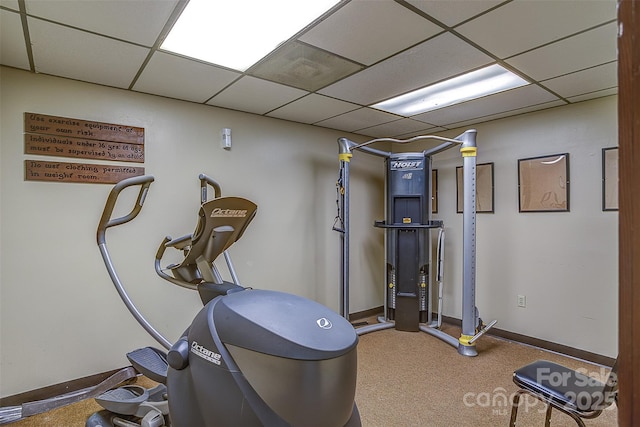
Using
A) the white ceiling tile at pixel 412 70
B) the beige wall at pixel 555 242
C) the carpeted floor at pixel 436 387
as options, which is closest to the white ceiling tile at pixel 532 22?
the white ceiling tile at pixel 412 70

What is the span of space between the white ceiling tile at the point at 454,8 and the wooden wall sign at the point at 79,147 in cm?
221

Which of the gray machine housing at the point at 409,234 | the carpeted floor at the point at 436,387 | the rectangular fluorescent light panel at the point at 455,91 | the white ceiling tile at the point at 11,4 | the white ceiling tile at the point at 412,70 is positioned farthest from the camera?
the gray machine housing at the point at 409,234

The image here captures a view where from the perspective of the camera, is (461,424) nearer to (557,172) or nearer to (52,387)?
(557,172)

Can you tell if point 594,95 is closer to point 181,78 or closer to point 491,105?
point 491,105

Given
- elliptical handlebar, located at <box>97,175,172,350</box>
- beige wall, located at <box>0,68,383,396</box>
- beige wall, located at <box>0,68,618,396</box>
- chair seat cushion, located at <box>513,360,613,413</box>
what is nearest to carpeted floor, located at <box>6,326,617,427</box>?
beige wall, located at <box>0,68,618,396</box>

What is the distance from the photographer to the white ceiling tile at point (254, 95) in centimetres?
258

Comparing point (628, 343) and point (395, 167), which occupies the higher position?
point (395, 167)

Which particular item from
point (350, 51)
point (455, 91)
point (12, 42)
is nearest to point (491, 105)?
point (455, 91)

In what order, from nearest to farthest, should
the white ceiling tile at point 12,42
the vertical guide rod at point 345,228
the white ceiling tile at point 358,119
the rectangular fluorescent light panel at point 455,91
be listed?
1. the white ceiling tile at point 12,42
2. the rectangular fluorescent light panel at point 455,91
3. the white ceiling tile at point 358,119
4. the vertical guide rod at point 345,228

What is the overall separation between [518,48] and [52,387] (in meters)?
3.69

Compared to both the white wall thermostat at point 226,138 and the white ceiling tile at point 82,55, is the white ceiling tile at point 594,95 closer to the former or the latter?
the white wall thermostat at point 226,138

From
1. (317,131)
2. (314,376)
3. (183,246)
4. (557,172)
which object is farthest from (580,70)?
(183,246)

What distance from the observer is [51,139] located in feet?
7.77

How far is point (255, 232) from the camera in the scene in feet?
11.0
